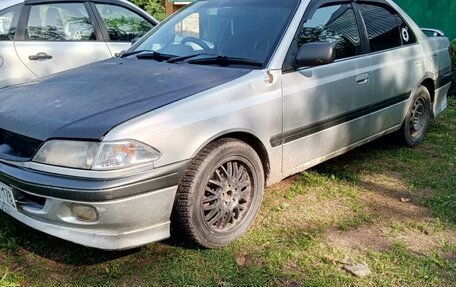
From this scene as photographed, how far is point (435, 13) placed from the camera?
926 centimetres

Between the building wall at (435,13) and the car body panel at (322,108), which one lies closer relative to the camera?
the car body panel at (322,108)

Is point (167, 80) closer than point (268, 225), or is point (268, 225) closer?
point (167, 80)

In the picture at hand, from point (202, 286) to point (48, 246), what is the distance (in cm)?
113

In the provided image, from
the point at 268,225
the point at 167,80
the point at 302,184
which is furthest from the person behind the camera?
the point at 302,184

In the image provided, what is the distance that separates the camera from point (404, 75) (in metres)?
4.60

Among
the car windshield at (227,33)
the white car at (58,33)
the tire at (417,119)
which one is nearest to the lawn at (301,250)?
the tire at (417,119)

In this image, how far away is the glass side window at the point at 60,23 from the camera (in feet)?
17.1

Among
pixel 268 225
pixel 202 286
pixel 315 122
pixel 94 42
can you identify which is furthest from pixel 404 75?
pixel 94 42

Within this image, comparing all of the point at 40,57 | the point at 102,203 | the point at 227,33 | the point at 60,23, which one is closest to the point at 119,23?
the point at 60,23

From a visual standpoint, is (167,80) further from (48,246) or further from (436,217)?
(436,217)

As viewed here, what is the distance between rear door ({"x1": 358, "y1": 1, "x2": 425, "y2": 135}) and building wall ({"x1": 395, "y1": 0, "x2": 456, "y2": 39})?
16.5 feet

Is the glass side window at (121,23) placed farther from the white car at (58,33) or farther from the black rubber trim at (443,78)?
→ the black rubber trim at (443,78)

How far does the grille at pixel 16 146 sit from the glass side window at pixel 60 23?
253cm

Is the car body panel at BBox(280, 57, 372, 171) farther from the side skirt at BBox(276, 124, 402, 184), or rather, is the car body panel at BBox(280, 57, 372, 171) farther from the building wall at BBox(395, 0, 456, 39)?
the building wall at BBox(395, 0, 456, 39)
